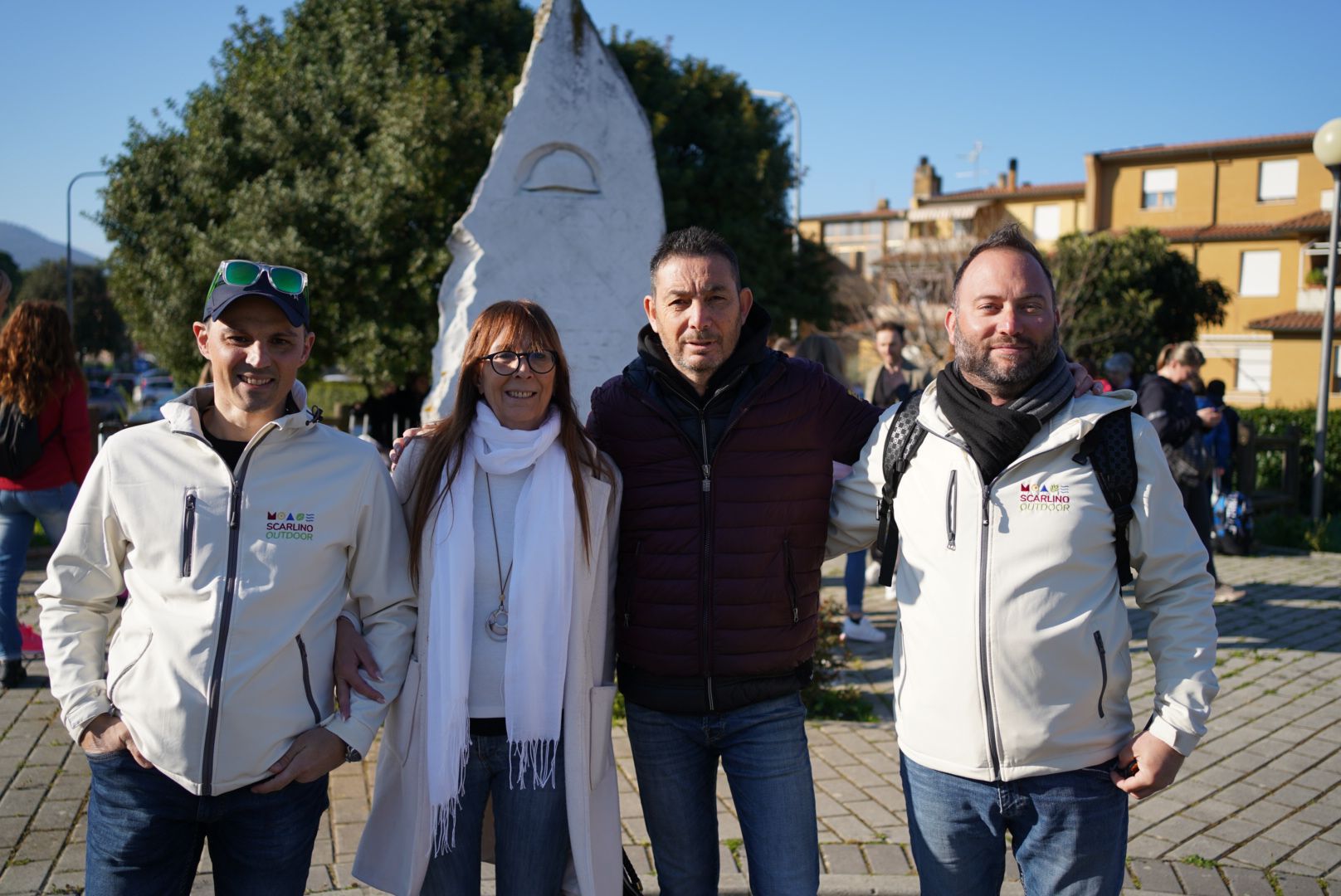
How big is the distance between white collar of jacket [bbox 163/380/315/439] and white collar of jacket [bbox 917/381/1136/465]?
1691 mm

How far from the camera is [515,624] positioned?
9.03 feet

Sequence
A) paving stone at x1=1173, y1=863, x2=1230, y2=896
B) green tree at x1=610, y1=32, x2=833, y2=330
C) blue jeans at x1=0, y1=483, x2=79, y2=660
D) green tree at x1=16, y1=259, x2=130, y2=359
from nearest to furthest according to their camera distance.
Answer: paving stone at x1=1173, y1=863, x2=1230, y2=896 → blue jeans at x1=0, y1=483, x2=79, y2=660 → green tree at x1=610, y1=32, x2=833, y2=330 → green tree at x1=16, y1=259, x2=130, y2=359

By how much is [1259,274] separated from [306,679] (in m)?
44.3

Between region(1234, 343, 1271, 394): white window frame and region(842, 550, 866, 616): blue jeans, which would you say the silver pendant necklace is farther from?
region(1234, 343, 1271, 394): white window frame

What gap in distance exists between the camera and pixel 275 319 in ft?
8.84

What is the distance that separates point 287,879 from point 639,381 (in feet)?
5.55

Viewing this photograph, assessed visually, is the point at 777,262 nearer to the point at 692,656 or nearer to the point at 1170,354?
the point at 1170,354

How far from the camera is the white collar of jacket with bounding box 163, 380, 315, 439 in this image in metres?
2.60

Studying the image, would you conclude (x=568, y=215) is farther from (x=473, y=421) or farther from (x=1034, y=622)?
(x=1034, y=622)

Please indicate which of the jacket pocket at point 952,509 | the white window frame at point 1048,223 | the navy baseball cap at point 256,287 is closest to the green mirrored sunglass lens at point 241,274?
the navy baseball cap at point 256,287

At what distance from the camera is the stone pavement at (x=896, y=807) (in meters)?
4.02

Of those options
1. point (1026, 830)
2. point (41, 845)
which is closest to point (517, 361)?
point (1026, 830)

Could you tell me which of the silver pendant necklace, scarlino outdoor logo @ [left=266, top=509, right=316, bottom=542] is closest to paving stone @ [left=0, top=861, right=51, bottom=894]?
scarlino outdoor logo @ [left=266, top=509, right=316, bottom=542]

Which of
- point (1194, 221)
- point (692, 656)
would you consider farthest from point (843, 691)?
A: point (1194, 221)
